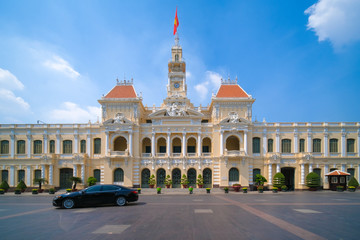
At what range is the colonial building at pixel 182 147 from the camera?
4006cm

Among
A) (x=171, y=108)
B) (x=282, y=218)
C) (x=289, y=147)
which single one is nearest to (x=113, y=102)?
(x=171, y=108)

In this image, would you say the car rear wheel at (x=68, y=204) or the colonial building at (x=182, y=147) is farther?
the colonial building at (x=182, y=147)

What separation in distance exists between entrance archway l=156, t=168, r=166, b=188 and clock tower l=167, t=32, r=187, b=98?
13.6m

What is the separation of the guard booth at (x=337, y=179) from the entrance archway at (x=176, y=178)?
2352 centimetres

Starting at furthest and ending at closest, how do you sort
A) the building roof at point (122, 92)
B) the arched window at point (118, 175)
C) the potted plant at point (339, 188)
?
the building roof at point (122, 92) < the arched window at point (118, 175) < the potted plant at point (339, 188)

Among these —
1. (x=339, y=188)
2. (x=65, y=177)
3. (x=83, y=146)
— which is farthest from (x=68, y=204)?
(x=339, y=188)

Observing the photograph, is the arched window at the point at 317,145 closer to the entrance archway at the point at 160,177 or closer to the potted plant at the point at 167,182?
the potted plant at the point at 167,182

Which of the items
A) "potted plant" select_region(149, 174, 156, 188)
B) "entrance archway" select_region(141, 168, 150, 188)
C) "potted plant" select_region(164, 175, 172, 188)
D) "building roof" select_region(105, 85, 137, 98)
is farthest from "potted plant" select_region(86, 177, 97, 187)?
"building roof" select_region(105, 85, 137, 98)

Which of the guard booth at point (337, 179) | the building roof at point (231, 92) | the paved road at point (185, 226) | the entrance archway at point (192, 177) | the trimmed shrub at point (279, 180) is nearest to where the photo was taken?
the paved road at point (185, 226)

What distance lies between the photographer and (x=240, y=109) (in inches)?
1629

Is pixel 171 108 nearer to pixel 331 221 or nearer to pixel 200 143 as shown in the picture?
pixel 200 143

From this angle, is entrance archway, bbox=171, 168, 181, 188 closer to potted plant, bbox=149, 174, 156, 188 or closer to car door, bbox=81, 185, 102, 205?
potted plant, bbox=149, 174, 156, 188

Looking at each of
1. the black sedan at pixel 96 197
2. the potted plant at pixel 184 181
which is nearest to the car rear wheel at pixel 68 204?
the black sedan at pixel 96 197

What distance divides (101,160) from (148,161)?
8.07 m
